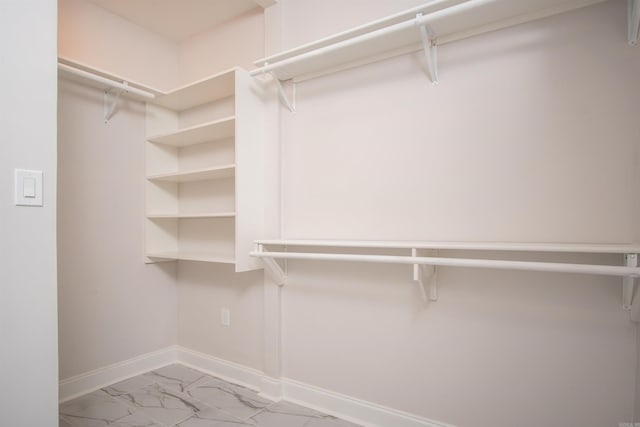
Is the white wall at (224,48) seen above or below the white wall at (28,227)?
above

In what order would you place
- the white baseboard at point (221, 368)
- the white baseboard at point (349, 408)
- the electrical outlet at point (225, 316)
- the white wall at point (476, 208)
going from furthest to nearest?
the electrical outlet at point (225, 316) < the white baseboard at point (221, 368) < the white baseboard at point (349, 408) < the white wall at point (476, 208)

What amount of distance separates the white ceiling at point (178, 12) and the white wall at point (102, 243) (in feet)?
1.81

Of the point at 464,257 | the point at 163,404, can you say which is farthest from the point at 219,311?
the point at 464,257

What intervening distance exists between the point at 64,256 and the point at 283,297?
4.16ft

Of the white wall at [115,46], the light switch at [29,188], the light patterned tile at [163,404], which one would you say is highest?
the white wall at [115,46]

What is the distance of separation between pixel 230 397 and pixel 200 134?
1.56 m

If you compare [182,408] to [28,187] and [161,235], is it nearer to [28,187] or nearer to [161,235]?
[161,235]

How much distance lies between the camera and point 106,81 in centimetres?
200

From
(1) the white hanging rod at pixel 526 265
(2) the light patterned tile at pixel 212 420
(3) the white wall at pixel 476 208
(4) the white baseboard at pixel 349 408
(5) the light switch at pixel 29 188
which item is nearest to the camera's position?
(1) the white hanging rod at pixel 526 265

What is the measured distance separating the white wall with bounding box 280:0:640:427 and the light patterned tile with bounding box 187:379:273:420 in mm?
263

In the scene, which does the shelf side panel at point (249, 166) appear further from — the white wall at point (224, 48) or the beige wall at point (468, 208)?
the white wall at point (224, 48)

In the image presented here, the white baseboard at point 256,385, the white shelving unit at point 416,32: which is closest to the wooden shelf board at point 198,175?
the white shelving unit at point 416,32

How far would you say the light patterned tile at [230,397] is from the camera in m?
1.86

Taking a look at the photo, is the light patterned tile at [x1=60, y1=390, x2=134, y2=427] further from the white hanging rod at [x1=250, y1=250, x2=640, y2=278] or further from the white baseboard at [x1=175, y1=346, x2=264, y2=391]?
the white hanging rod at [x1=250, y1=250, x2=640, y2=278]
